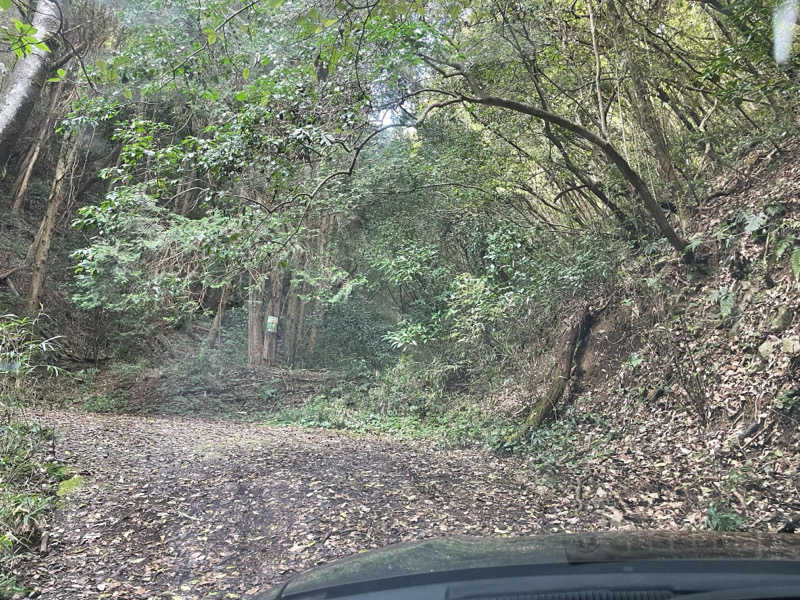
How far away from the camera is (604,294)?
861 centimetres

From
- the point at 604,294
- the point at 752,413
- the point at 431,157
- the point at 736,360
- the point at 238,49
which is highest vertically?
the point at 238,49

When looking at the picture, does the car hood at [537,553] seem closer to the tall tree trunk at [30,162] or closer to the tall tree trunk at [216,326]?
the tall tree trunk at [216,326]

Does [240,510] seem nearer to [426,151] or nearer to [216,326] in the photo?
[426,151]

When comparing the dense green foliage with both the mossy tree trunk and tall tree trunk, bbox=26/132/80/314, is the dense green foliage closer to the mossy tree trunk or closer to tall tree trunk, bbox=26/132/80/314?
the mossy tree trunk

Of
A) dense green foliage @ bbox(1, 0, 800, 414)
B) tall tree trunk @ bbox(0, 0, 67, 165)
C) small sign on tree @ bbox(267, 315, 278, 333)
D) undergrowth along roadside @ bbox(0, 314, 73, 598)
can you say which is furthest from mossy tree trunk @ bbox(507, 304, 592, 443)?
small sign on tree @ bbox(267, 315, 278, 333)

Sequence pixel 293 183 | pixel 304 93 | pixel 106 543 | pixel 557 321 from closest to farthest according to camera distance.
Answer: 1. pixel 106 543
2. pixel 304 93
3. pixel 293 183
4. pixel 557 321

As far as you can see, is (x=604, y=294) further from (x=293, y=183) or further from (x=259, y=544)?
(x=259, y=544)

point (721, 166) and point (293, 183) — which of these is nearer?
point (293, 183)

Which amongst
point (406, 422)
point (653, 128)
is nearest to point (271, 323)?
point (406, 422)

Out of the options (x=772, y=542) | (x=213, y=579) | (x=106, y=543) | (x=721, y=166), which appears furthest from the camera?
(x=721, y=166)

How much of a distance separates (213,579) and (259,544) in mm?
567

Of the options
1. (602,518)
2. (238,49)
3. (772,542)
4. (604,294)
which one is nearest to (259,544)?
(602,518)

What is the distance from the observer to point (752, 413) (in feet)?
18.6

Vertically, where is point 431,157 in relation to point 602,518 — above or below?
above
